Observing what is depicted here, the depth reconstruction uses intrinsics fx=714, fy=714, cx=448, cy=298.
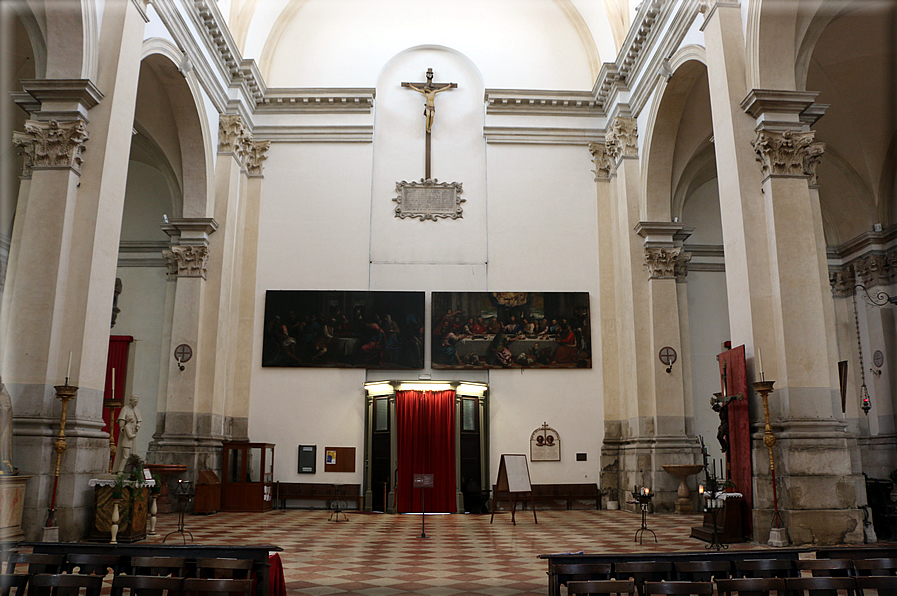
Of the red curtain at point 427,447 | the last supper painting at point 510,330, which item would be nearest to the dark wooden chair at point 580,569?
the red curtain at point 427,447

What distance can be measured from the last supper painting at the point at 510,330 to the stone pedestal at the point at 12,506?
10012 millimetres

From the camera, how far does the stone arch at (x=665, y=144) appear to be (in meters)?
14.2

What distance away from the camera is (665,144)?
602 inches

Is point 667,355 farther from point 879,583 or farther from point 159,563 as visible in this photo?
point 159,563

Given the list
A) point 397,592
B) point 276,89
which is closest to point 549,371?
point 276,89

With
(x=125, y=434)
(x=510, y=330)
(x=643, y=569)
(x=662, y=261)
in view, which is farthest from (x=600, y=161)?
(x=643, y=569)

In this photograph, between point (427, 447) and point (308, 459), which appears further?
point (308, 459)

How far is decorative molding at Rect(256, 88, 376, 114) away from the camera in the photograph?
18219 millimetres

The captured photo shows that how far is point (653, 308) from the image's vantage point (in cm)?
1524

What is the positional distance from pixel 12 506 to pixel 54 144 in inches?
187

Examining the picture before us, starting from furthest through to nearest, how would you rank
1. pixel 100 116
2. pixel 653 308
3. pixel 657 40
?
pixel 653 308 < pixel 657 40 < pixel 100 116

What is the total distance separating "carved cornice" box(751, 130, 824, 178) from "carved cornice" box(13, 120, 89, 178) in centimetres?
940

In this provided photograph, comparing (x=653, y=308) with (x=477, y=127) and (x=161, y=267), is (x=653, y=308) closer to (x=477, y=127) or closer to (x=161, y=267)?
(x=477, y=127)

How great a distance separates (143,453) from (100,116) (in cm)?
982
